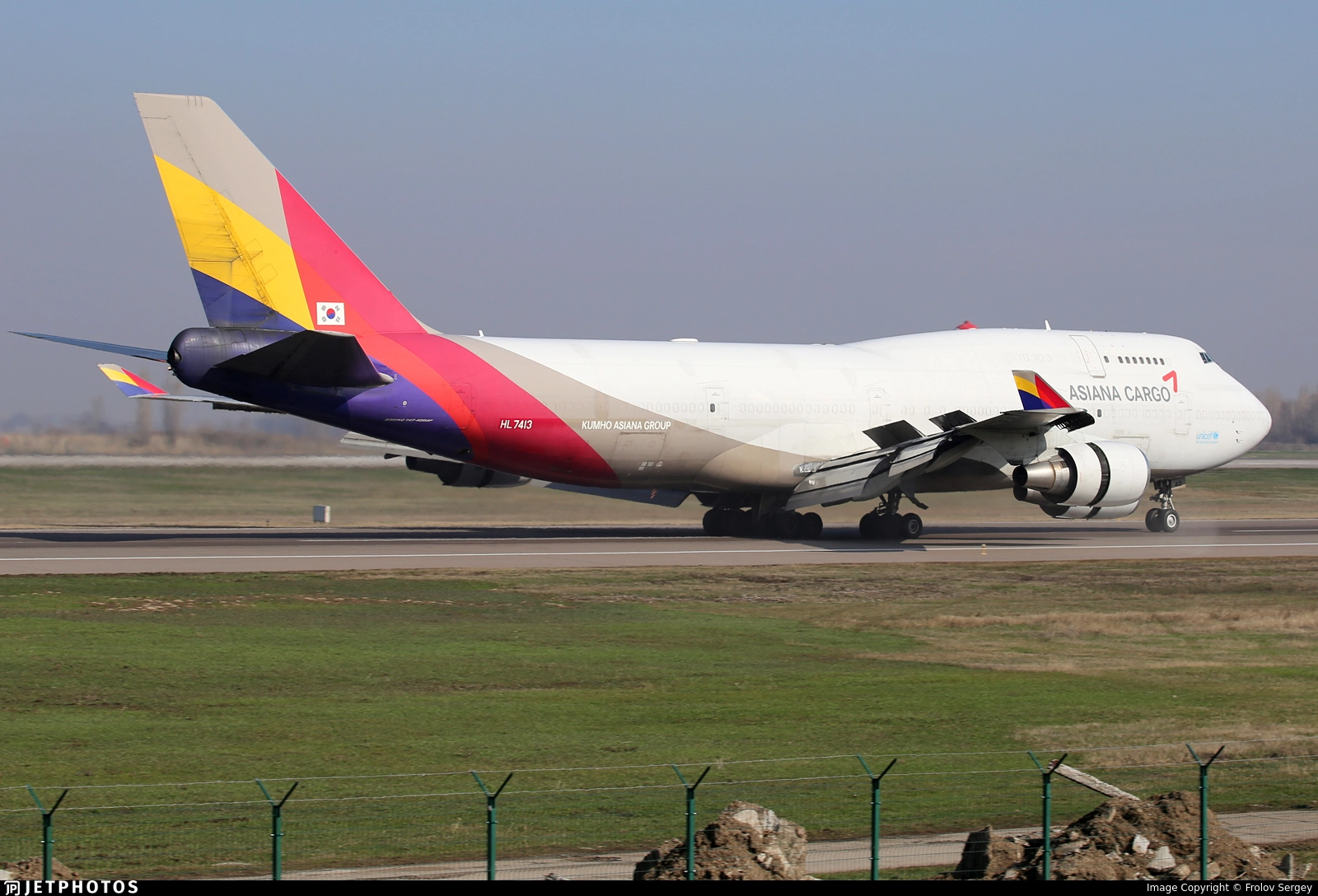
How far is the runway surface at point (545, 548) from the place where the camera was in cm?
2847

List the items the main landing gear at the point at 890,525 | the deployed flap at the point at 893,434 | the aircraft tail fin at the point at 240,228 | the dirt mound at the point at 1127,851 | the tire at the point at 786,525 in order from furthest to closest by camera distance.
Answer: the tire at the point at 786,525
the main landing gear at the point at 890,525
the deployed flap at the point at 893,434
the aircraft tail fin at the point at 240,228
the dirt mound at the point at 1127,851

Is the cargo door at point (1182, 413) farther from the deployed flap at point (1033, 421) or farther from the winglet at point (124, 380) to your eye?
the winglet at point (124, 380)

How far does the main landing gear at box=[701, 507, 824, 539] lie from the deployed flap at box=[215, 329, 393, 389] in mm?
11593

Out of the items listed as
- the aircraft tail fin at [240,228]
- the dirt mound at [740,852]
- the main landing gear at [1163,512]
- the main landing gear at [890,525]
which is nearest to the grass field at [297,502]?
the main landing gear at [1163,512]

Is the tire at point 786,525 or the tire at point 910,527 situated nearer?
the tire at point 910,527

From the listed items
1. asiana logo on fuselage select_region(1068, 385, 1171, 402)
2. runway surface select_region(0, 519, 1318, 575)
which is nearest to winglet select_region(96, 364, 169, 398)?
runway surface select_region(0, 519, 1318, 575)

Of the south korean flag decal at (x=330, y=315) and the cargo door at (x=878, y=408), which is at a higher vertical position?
the south korean flag decal at (x=330, y=315)

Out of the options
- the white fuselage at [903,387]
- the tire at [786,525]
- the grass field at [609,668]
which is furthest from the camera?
the tire at [786,525]

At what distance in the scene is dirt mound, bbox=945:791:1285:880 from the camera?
9172 mm

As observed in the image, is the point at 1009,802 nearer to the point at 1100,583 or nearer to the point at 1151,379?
the point at 1100,583

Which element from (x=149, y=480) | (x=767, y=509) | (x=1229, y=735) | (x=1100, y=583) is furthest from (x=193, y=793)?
(x=149, y=480)

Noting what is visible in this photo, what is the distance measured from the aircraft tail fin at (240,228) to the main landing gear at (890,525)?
47.1 ft

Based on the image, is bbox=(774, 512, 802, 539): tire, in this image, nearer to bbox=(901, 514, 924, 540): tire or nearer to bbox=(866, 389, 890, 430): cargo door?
bbox=(901, 514, 924, 540): tire

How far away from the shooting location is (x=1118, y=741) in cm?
1405
